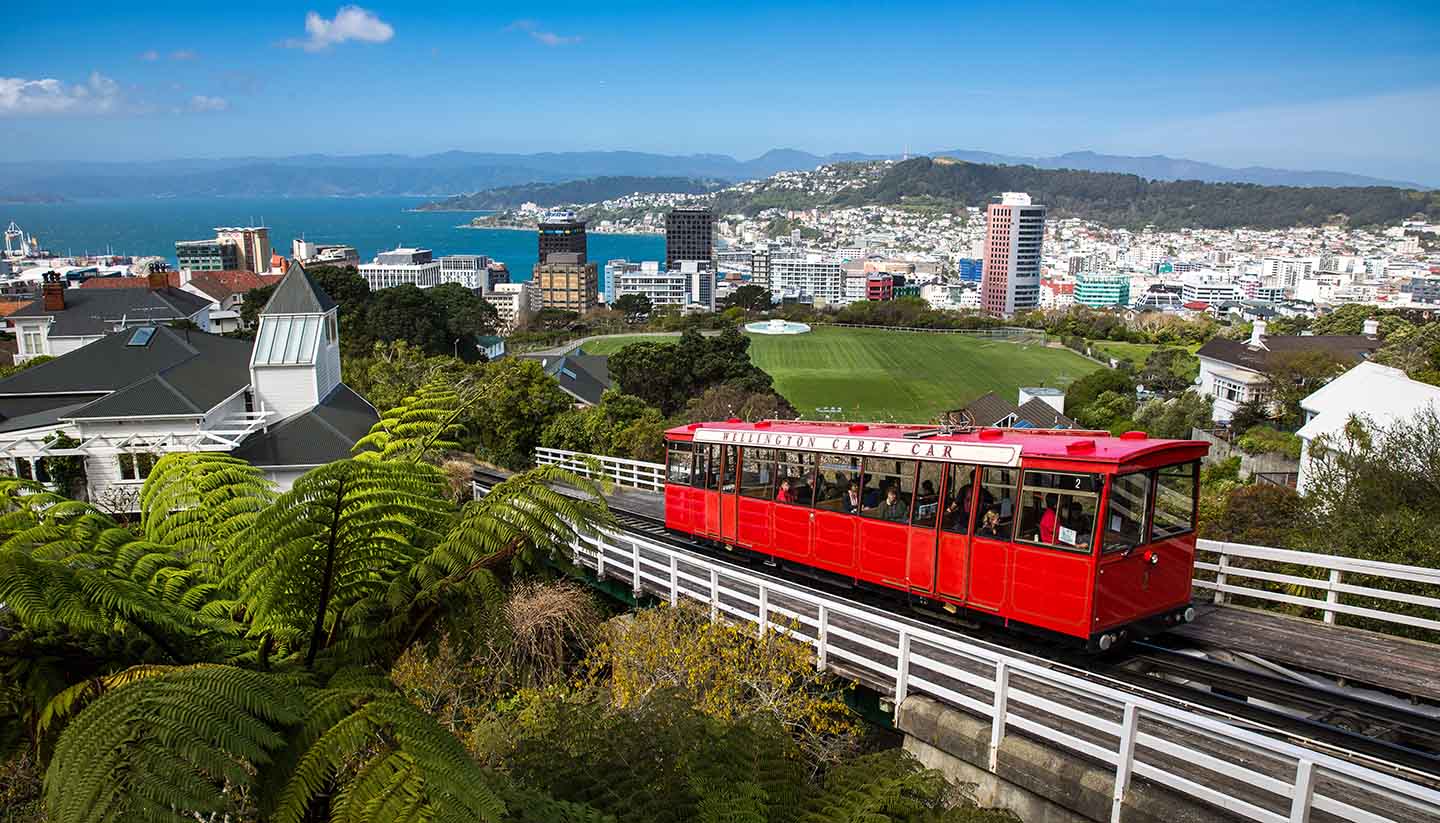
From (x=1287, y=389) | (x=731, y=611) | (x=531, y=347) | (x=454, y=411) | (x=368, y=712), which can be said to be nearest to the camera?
(x=368, y=712)

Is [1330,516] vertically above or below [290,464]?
above

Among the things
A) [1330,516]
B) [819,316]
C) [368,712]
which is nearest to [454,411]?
[368,712]

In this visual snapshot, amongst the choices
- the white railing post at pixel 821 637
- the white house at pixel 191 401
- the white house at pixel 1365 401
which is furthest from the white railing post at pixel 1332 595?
the white house at pixel 191 401

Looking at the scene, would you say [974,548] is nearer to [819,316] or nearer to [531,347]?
[531,347]

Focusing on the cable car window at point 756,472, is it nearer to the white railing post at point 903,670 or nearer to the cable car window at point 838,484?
the cable car window at point 838,484

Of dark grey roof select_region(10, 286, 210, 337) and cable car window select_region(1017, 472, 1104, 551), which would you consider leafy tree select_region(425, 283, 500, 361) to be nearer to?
dark grey roof select_region(10, 286, 210, 337)

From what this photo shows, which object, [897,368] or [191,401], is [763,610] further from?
[897,368]
